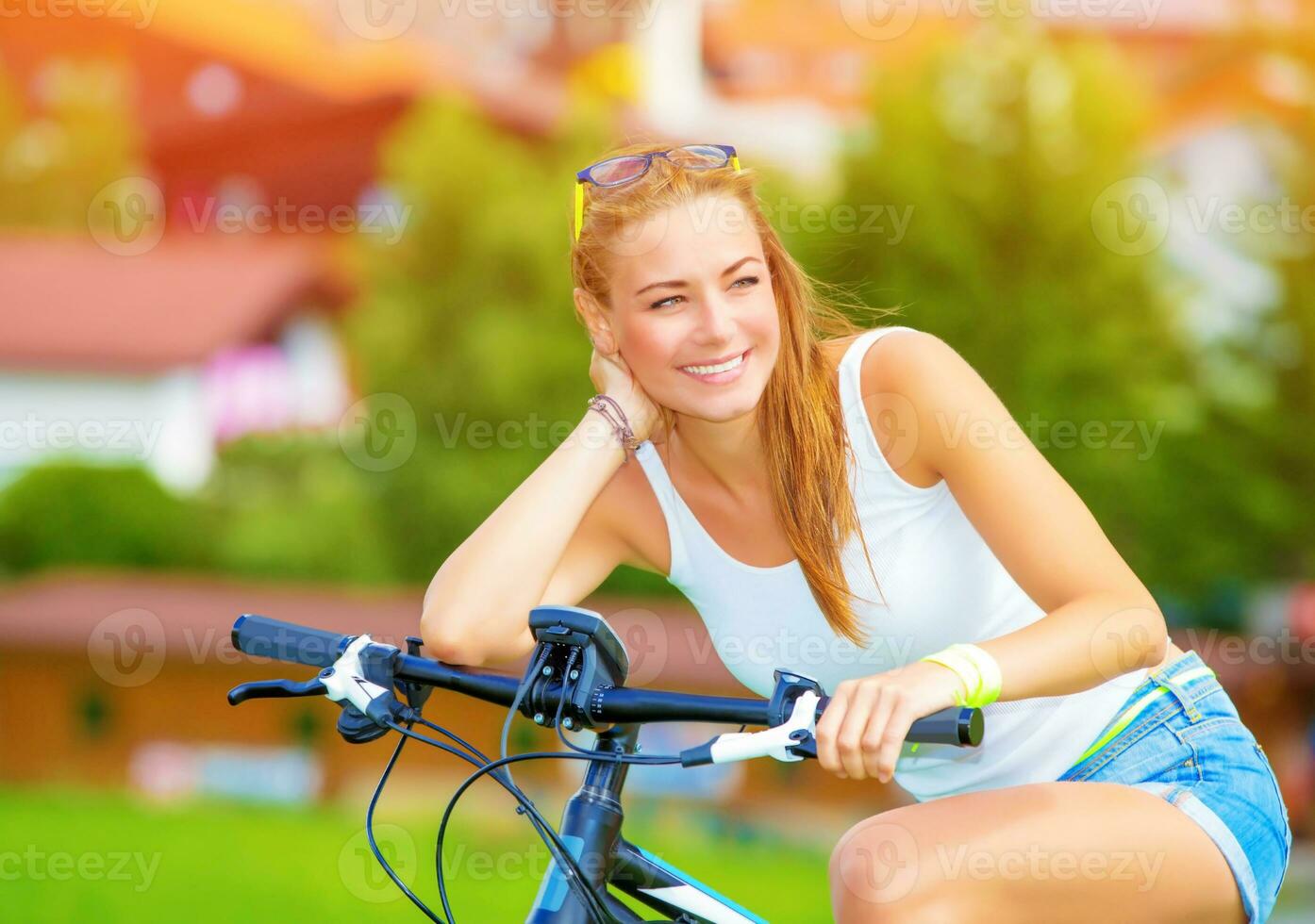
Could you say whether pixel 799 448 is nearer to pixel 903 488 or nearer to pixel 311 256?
pixel 903 488

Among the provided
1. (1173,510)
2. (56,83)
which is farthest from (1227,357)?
(56,83)

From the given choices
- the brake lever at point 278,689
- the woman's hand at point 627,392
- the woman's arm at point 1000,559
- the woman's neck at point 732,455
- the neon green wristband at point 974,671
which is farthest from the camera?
the woman's hand at point 627,392

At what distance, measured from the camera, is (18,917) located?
27.6 ft

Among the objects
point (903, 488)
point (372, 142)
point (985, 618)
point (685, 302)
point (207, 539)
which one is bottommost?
point (207, 539)

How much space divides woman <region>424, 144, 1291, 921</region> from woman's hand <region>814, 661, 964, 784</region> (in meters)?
0.07

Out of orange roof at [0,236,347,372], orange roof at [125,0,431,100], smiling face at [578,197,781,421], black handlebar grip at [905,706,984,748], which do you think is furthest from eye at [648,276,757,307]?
orange roof at [125,0,431,100]

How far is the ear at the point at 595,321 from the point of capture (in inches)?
114

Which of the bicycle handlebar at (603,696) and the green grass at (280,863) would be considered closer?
the bicycle handlebar at (603,696)

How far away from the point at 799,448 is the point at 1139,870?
0.92m

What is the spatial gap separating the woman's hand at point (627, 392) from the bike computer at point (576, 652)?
71 cm

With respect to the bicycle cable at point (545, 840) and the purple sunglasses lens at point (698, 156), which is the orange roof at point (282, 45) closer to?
the purple sunglasses lens at point (698, 156)

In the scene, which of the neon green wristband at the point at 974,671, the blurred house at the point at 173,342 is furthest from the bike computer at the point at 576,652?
the blurred house at the point at 173,342

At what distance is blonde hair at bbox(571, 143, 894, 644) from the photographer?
259 cm

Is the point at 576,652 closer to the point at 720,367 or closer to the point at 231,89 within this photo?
the point at 720,367
